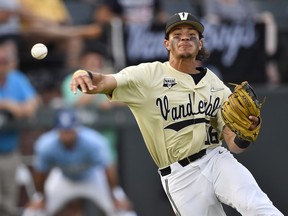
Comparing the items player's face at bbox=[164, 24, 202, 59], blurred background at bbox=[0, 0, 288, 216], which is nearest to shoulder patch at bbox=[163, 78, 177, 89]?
player's face at bbox=[164, 24, 202, 59]

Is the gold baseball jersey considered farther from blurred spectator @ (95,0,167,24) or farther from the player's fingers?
blurred spectator @ (95,0,167,24)

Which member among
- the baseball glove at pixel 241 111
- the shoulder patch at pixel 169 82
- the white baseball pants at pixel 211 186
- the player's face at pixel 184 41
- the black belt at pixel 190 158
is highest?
the player's face at pixel 184 41

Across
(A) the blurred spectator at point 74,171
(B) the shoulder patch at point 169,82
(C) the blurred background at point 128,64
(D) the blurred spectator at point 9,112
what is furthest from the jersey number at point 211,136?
(C) the blurred background at point 128,64

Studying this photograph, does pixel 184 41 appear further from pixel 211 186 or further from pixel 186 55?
pixel 211 186

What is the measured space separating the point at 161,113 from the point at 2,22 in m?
4.77

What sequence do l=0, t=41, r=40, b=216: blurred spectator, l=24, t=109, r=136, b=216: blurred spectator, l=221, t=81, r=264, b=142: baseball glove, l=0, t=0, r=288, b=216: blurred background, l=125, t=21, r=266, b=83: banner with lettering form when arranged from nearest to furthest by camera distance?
l=221, t=81, r=264, b=142: baseball glove
l=0, t=41, r=40, b=216: blurred spectator
l=24, t=109, r=136, b=216: blurred spectator
l=0, t=0, r=288, b=216: blurred background
l=125, t=21, r=266, b=83: banner with lettering

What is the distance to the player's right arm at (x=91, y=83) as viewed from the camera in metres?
6.07

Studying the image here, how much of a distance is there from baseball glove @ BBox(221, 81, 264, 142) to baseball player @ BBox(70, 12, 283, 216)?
0.06 m

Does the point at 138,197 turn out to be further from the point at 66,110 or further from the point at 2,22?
the point at 2,22

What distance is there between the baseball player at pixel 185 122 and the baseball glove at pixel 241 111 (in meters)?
0.06

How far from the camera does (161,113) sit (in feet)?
22.1

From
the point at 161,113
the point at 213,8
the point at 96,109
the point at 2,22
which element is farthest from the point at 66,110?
the point at 161,113

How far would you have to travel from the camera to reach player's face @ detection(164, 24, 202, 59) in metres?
6.64

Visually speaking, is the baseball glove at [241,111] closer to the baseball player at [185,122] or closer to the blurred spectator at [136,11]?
the baseball player at [185,122]
